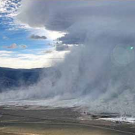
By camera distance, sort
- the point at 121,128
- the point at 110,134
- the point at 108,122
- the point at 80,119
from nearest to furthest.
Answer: the point at 110,134, the point at 121,128, the point at 108,122, the point at 80,119

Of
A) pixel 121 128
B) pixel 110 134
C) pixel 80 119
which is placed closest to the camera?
pixel 110 134

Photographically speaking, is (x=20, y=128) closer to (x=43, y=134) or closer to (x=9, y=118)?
(x=43, y=134)

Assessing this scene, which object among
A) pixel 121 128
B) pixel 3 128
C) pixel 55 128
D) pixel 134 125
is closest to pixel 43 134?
pixel 55 128

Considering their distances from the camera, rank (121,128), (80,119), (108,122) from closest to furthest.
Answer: (121,128) → (108,122) → (80,119)

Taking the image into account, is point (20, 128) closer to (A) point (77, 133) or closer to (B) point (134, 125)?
(A) point (77, 133)

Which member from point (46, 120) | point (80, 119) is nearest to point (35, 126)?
point (46, 120)

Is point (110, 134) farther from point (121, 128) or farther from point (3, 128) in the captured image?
point (3, 128)

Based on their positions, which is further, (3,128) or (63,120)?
(63,120)

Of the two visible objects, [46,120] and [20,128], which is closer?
[20,128]

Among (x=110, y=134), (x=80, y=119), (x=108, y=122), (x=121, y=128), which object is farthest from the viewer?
(x=80, y=119)
